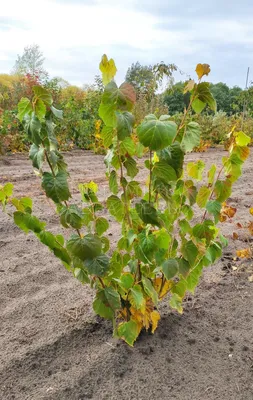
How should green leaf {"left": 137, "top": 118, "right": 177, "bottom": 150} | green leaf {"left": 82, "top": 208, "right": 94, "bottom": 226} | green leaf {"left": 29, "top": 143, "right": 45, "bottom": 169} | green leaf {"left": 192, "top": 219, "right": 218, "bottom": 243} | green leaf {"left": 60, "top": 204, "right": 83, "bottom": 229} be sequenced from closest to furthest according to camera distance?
1. green leaf {"left": 137, "top": 118, "right": 177, "bottom": 150}
2. green leaf {"left": 29, "top": 143, "right": 45, "bottom": 169}
3. green leaf {"left": 60, "top": 204, "right": 83, "bottom": 229}
4. green leaf {"left": 192, "top": 219, "right": 218, "bottom": 243}
5. green leaf {"left": 82, "top": 208, "right": 94, "bottom": 226}

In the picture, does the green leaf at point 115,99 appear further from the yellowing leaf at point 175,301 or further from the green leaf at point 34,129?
the yellowing leaf at point 175,301

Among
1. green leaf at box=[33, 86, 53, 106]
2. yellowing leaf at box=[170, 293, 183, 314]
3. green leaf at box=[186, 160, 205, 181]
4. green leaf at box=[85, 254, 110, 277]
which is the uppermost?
green leaf at box=[33, 86, 53, 106]

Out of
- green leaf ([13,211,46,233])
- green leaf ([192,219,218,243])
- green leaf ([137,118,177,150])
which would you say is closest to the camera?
Answer: green leaf ([137,118,177,150])

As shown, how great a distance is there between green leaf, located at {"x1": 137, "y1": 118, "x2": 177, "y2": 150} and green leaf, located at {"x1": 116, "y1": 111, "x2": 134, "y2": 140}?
0.16 ft

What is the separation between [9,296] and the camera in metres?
2.20

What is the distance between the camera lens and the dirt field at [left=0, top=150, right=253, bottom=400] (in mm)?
1576

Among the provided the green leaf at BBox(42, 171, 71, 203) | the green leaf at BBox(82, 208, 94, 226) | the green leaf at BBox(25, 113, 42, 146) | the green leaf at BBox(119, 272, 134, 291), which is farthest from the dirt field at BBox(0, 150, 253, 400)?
the green leaf at BBox(25, 113, 42, 146)

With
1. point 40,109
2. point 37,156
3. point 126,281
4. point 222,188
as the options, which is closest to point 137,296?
point 126,281

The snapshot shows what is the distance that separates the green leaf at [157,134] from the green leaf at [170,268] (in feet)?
1.56

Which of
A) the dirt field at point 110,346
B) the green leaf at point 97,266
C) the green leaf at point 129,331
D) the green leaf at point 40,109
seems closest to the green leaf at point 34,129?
the green leaf at point 40,109

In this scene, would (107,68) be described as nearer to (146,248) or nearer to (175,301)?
(146,248)

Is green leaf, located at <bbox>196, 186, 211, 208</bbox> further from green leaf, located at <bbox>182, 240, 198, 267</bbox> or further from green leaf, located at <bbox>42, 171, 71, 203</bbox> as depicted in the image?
green leaf, located at <bbox>42, 171, 71, 203</bbox>

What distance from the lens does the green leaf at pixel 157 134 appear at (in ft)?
3.77

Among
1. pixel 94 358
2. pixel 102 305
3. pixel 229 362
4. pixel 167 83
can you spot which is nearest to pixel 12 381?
pixel 94 358
